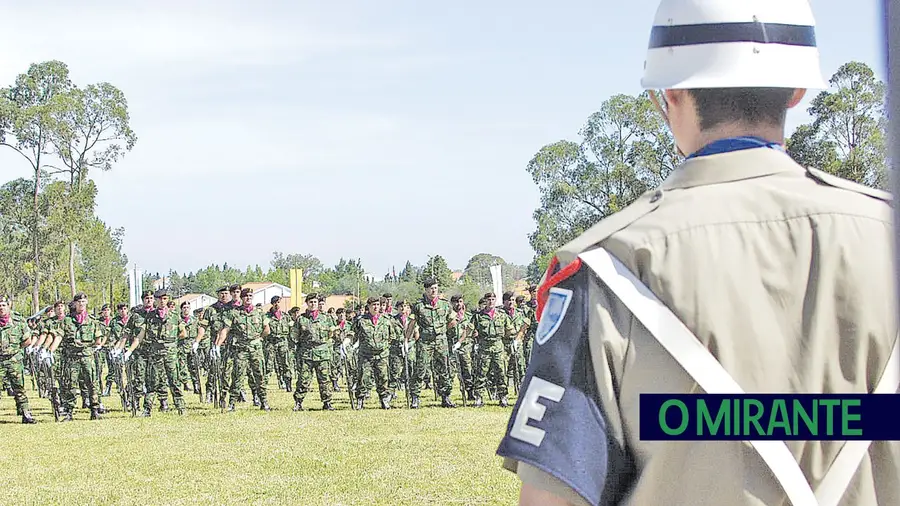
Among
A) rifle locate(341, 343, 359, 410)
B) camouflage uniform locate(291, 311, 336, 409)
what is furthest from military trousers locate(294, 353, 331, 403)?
rifle locate(341, 343, 359, 410)

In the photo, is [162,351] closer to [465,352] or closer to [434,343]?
[434,343]

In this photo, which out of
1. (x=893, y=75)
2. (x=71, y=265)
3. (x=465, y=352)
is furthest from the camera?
(x=71, y=265)

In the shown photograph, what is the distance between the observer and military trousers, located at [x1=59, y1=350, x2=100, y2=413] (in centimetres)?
1455

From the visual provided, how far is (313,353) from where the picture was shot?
1568 centimetres

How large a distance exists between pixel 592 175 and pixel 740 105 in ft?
103

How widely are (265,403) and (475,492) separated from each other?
7.84 meters

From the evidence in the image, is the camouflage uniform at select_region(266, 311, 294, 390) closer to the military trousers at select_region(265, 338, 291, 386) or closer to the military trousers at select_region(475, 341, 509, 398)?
the military trousers at select_region(265, 338, 291, 386)

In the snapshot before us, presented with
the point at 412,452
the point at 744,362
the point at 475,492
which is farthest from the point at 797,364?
the point at 412,452

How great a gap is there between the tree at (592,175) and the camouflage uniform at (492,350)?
36.6 ft

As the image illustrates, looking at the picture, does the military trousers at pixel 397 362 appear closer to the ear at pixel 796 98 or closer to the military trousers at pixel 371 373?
the military trousers at pixel 371 373

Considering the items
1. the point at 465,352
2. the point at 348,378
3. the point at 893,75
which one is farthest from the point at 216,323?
the point at 893,75

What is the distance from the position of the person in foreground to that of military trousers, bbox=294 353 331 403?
564 inches

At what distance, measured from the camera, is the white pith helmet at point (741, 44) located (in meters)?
1.24

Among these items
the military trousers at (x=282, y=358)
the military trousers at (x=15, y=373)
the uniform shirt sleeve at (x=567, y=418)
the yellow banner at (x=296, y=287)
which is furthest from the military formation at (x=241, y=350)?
the uniform shirt sleeve at (x=567, y=418)
